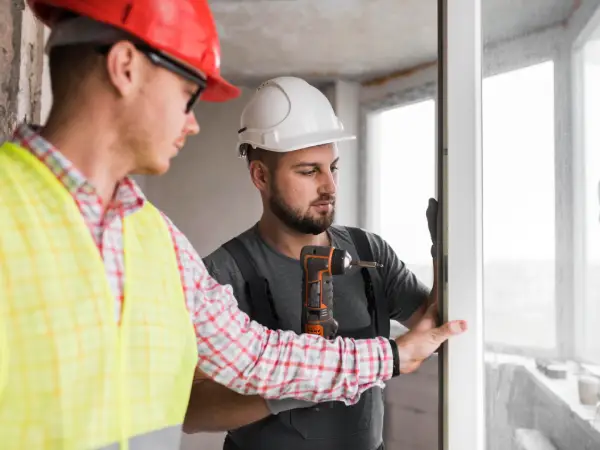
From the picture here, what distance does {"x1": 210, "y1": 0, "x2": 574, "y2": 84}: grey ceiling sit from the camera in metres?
1.78

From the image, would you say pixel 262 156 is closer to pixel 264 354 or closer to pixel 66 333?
pixel 264 354

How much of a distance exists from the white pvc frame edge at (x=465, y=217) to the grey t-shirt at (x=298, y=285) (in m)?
0.38

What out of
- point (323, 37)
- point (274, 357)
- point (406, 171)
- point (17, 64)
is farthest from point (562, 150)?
point (323, 37)

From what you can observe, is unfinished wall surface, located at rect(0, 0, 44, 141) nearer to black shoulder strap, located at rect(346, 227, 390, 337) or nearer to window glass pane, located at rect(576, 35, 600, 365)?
black shoulder strap, located at rect(346, 227, 390, 337)

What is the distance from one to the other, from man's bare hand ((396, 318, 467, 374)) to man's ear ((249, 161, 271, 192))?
58 centimetres

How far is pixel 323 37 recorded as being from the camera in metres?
1.92

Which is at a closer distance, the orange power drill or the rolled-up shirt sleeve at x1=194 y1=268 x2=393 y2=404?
the rolled-up shirt sleeve at x1=194 y1=268 x2=393 y2=404

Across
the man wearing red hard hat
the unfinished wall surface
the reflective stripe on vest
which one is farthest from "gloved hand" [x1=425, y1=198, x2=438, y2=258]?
the unfinished wall surface

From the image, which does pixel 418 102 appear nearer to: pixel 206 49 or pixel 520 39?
pixel 520 39

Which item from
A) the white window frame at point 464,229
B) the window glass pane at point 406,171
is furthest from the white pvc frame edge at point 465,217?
the window glass pane at point 406,171

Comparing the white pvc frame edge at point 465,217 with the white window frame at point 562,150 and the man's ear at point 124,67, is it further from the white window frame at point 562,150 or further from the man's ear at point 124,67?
the man's ear at point 124,67

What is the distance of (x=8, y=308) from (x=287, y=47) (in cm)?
157

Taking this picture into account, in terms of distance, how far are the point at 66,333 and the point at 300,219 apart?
75 cm

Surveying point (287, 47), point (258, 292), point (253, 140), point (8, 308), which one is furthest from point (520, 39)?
point (287, 47)
